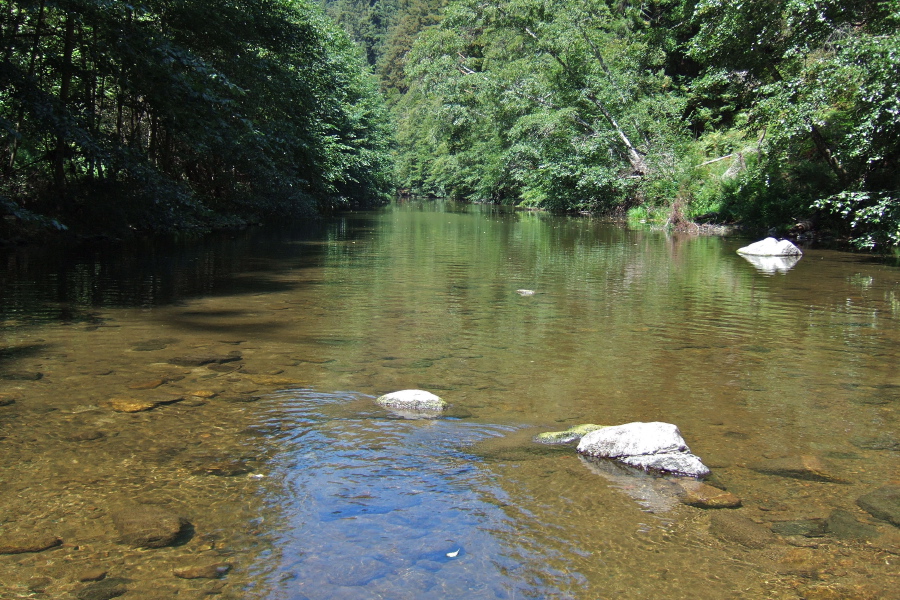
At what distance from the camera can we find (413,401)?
16.8 ft

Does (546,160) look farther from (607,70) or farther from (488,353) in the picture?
(488,353)

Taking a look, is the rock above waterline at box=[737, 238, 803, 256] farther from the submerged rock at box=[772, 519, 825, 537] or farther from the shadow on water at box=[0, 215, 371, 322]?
the submerged rock at box=[772, 519, 825, 537]

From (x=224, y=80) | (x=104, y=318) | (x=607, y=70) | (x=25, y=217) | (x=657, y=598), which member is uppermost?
(x=607, y=70)

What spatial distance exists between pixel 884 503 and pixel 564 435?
1805 mm

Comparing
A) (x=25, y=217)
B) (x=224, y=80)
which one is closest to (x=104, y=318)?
(x=25, y=217)

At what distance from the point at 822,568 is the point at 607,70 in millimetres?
28897

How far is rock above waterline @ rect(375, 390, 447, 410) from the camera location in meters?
5.09

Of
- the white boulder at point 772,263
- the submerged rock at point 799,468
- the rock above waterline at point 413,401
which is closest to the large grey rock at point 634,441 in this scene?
the submerged rock at point 799,468

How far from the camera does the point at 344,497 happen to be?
372 cm

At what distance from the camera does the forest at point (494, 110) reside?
13266 millimetres

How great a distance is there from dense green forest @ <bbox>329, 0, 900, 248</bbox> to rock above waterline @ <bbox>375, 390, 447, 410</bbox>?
12.9 m

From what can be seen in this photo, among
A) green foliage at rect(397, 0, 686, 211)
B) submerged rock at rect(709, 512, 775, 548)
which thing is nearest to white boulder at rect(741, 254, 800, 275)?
submerged rock at rect(709, 512, 775, 548)

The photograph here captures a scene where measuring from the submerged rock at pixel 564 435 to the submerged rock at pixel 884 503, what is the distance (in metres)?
1.57

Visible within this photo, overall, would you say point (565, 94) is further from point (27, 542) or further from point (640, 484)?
point (27, 542)
